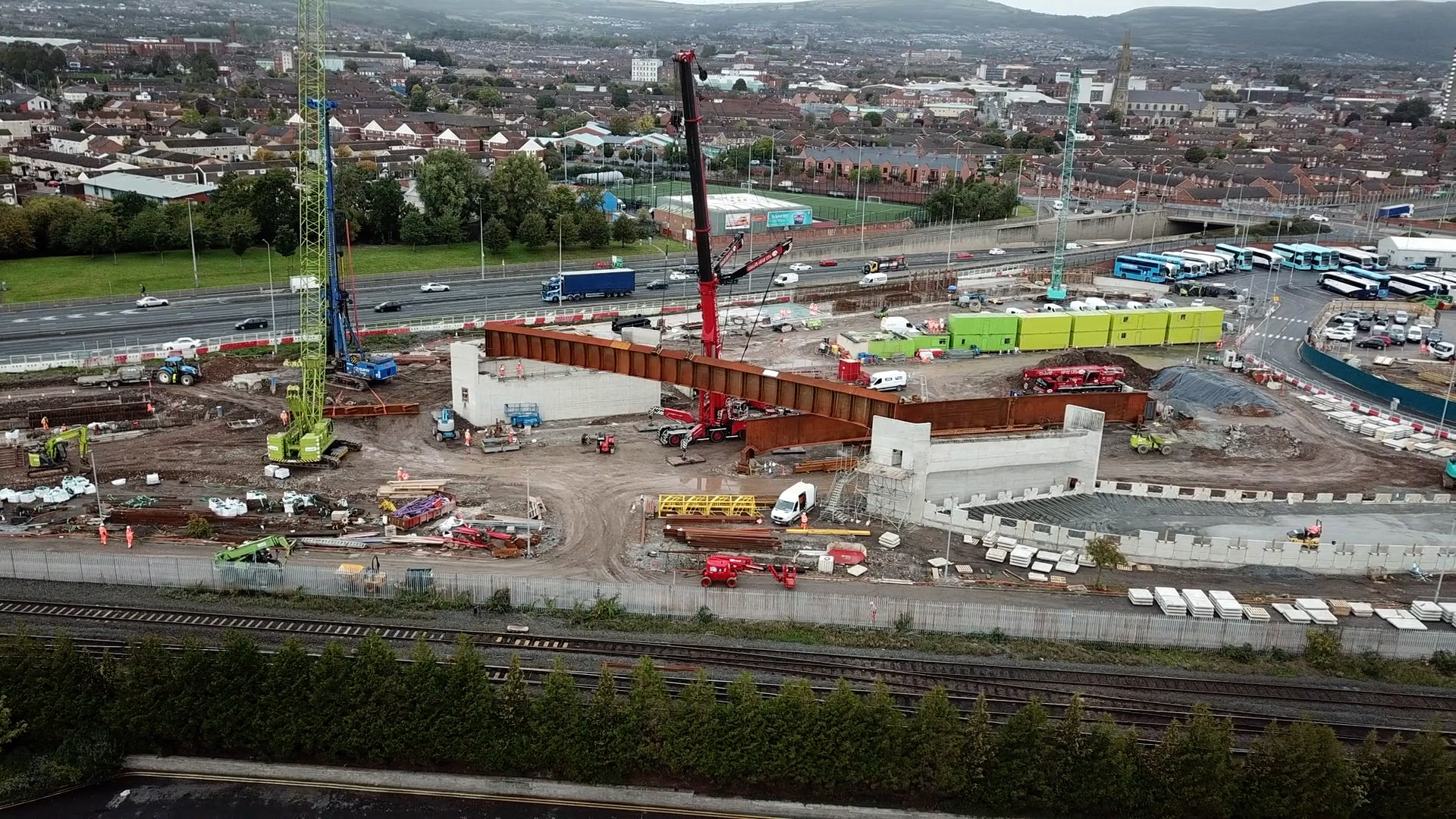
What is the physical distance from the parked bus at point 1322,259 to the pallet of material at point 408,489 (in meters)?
59.5

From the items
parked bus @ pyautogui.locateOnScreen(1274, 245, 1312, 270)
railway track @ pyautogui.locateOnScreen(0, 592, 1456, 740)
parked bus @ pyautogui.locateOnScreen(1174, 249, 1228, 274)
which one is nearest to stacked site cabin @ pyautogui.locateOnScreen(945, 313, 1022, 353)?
parked bus @ pyautogui.locateOnScreen(1174, 249, 1228, 274)

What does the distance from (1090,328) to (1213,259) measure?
77.7 ft

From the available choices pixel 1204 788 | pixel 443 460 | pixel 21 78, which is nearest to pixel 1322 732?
pixel 1204 788

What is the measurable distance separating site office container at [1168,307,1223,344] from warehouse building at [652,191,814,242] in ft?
98.3

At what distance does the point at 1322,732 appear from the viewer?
52.1 feet

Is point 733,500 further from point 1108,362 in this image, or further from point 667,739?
point 1108,362

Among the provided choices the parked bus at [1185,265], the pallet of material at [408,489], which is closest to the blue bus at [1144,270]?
the parked bus at [1185,265]

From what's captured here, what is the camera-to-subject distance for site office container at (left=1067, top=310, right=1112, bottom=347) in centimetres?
4588

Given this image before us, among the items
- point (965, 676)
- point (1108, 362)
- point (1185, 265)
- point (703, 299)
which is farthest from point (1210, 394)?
point (1185, 265)

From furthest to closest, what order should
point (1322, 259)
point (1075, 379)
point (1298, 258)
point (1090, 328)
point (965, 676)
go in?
point (1298, 258)
point (1322, 259)
point (1090, 328)
point (1075, 379)
point (965, 676)

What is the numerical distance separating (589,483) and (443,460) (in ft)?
16.0

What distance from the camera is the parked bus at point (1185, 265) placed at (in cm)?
6290

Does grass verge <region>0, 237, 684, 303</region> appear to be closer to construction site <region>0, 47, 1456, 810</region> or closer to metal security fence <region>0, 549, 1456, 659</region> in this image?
construction site <region>0, 47, 1456, 810</region>

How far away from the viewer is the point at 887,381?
38.5 meters
